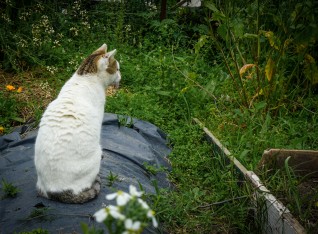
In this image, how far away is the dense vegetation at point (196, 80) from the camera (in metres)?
3.46

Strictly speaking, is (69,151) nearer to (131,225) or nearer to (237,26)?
(131,225)

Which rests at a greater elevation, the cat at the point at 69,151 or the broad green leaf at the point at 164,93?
the cat at the point at 69,151

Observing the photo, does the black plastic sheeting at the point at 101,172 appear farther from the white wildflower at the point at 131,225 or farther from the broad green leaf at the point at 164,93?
the white wildflower at the point at 131,225

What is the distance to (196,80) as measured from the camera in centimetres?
566

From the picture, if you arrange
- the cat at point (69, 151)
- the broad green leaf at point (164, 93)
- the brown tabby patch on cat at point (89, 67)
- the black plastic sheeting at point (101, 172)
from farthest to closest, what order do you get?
the broad green leaf at point (164, 93), the brown tabby patch on cat at point (89, 67), the cat at point (69, 151), the black plastic sheeting at point (101, 172)

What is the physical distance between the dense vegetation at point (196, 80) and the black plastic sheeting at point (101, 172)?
24 centimetres

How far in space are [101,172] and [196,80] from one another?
268 centimetres

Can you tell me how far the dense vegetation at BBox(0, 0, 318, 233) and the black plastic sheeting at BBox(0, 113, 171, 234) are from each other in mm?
243

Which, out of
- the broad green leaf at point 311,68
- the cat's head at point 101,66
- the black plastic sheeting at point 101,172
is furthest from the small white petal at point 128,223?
the broad green leaf at point 311,68

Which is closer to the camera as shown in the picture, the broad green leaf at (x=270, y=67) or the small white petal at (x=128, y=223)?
the small white petal at (x=128, y=223)

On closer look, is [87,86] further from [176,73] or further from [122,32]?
[122,32]

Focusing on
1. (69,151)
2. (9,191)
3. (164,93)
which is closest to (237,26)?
(164,93)

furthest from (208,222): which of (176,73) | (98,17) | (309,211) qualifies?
(98,17)

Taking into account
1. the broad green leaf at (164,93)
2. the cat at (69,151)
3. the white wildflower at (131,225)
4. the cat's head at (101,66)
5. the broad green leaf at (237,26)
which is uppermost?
the white wildflower at (131,225)
